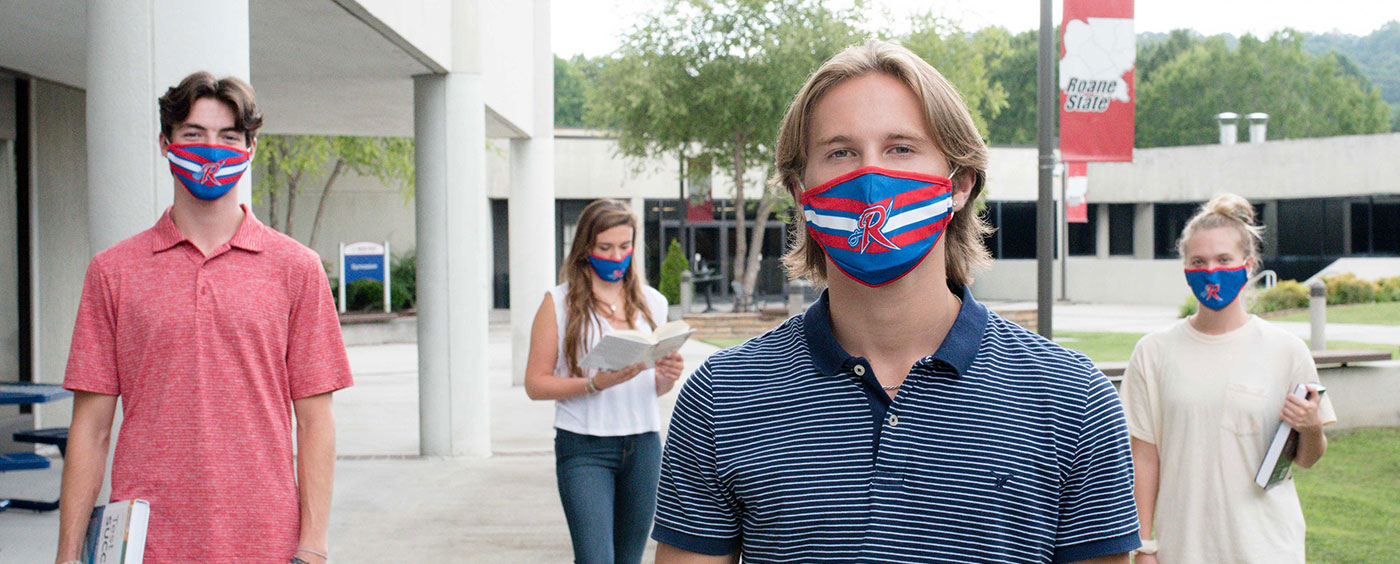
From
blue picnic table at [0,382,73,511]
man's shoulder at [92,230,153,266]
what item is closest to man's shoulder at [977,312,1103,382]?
man's shoulder at [92,230,153,266]

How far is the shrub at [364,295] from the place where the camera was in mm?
27406

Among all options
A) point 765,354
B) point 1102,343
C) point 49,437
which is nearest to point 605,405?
point 765,354

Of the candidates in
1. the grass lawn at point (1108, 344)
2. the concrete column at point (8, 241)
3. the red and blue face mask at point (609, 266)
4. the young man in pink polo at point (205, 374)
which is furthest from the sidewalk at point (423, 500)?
the grass lawn at point (1108, 344)

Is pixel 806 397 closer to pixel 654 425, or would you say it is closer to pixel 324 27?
pixel 654 425

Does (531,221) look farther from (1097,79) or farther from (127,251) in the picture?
(127,251)

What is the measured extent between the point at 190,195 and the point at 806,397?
6.81 feet

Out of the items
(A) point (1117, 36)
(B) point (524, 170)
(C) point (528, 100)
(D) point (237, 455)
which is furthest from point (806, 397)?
(B) point (524, 170)

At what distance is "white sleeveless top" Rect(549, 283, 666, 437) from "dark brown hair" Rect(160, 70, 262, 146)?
1.91 m

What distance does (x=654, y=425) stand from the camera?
4.88 meters

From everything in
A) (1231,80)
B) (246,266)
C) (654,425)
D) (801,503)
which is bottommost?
(654,425)

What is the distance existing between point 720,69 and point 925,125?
25.0 meters

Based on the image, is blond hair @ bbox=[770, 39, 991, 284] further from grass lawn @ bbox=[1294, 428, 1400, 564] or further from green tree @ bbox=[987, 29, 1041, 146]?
green tree @ bbox=[987, 29, 1041, 146]

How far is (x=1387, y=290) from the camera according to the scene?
26922mm

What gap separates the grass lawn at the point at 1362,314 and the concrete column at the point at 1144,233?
44.8ft
